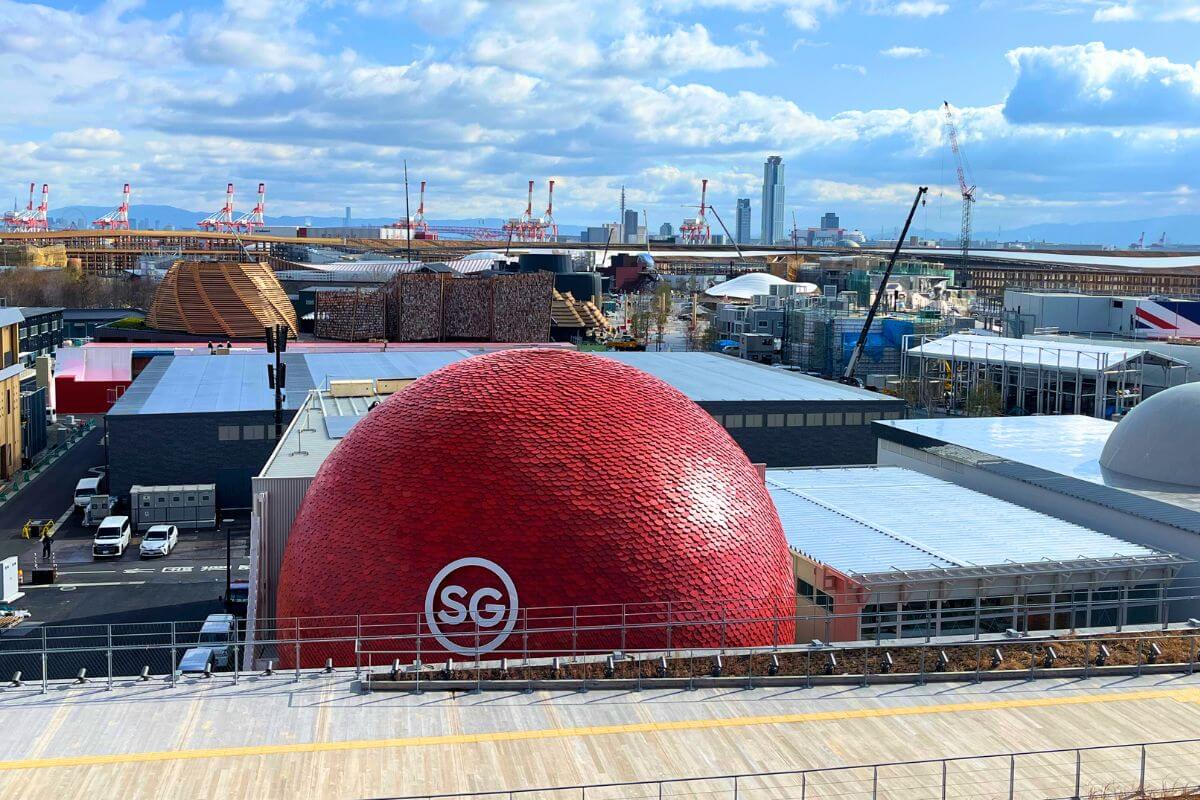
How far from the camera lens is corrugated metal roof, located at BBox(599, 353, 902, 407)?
45625 mm

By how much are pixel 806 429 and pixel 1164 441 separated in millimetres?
16416

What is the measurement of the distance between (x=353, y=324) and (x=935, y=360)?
34885 mm

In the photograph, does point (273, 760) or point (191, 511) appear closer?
point (273, 760)

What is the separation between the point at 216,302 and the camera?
69938 mm

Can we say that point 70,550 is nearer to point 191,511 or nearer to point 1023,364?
point 191,511

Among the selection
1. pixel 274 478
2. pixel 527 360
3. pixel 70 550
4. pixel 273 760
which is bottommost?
pixel 70 550

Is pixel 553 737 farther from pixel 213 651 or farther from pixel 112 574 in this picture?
pixel 112 574

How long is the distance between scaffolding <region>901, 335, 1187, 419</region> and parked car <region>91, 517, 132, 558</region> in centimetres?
4123

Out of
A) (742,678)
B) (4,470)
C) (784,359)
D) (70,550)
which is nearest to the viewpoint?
(742,678)

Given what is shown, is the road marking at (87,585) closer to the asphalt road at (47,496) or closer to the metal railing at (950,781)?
the asphalt road at (47,496)

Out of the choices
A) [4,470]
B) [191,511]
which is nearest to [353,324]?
[4,470]

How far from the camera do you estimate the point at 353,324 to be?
7206 centimetres

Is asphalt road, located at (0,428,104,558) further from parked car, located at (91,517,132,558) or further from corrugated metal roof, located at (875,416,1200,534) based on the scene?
corrugated metal roof, located at (875,416,1200,534)

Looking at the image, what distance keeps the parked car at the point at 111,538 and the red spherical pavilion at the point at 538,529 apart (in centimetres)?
1945
